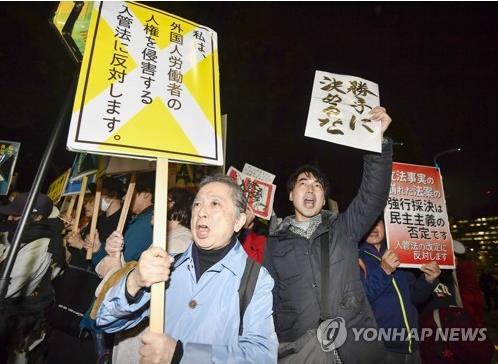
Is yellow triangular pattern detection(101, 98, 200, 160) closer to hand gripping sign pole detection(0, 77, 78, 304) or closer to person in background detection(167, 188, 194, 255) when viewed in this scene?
hand gripping sign pole detection(0, 77, 78, 304)

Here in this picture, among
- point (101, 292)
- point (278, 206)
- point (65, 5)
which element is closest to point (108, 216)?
point (101, 292)

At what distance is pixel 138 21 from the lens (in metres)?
2.22

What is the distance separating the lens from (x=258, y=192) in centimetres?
638

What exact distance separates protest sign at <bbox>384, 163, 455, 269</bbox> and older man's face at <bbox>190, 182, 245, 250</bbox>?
235 cm

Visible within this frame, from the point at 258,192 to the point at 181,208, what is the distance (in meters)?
2.99

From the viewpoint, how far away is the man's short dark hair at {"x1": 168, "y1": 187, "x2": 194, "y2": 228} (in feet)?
11.4

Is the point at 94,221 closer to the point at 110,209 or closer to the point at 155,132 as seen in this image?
the point at 110,209

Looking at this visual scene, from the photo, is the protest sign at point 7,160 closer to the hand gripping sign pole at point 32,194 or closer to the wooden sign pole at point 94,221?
the wooden sign pole at point 94,221

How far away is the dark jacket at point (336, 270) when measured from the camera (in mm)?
2674

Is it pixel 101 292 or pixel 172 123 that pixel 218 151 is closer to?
pixel 172 123

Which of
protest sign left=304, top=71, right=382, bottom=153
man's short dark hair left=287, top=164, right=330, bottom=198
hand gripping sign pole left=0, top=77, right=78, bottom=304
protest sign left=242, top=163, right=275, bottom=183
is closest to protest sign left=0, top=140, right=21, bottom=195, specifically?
protest sign left=242, top=163, right=275, bottom=183

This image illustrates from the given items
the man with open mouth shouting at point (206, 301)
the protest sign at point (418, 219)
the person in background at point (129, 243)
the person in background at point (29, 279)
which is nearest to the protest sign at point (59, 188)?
the person in background at point (29, 279)

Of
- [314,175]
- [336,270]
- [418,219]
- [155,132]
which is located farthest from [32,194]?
[418,219]

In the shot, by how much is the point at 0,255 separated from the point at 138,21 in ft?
12.9
